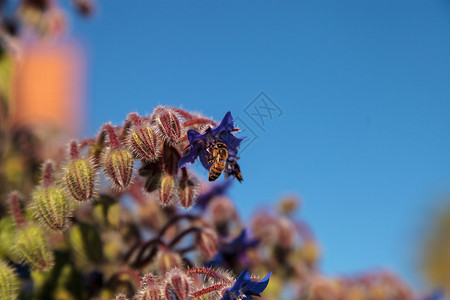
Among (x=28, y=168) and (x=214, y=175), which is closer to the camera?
(x=214, y=175)

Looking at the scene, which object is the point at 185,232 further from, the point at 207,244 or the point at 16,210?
the point at 16,210

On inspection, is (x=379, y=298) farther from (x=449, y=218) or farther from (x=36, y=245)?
(x=449, y=218)

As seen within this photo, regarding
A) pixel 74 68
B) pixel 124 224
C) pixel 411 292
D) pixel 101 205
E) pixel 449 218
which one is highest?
pixel 449 218

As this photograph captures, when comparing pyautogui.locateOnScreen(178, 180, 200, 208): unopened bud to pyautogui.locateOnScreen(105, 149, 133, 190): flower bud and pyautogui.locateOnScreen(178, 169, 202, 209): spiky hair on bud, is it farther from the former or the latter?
pyautogui.locateOnScreen(105, 149, 133, 190): flower bud

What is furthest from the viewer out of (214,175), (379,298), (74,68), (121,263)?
(74,68)

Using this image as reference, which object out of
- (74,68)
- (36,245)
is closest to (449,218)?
(74,68)

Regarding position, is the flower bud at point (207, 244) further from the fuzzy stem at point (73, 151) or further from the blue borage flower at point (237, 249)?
the fuzzy stem at point (73, 151)

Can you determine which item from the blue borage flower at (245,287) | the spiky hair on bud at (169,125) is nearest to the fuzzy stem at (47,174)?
the spiky hair on bud at (169,125)

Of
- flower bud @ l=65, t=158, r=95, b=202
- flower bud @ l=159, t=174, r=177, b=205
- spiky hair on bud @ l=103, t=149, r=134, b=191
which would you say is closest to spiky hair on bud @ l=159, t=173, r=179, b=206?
flower bud @ l=159, t=174, r=177, b=205
